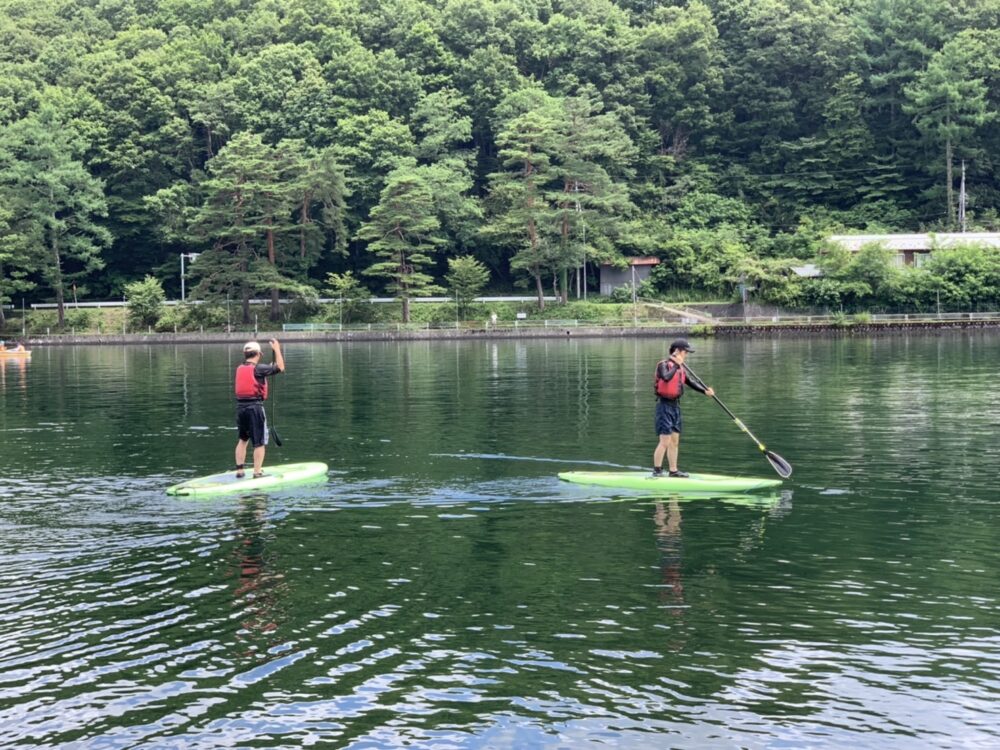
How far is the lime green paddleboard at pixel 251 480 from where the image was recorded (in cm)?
1570

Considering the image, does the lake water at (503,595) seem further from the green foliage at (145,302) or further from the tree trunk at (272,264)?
the green foliage at (145,302)

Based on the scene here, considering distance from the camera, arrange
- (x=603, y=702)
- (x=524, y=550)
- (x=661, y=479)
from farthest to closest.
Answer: (x=661, y=479)
(x=524, y=550)
(x=603, y=702)

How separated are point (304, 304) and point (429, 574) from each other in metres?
73.7

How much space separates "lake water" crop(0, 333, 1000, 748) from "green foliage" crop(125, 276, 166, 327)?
60652 mm

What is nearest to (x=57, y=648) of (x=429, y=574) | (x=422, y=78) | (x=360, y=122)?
(x=429, y=574)

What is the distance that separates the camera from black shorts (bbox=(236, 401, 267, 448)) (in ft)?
52.4

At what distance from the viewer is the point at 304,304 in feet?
272

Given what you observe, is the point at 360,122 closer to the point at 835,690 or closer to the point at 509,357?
the point at 509,357

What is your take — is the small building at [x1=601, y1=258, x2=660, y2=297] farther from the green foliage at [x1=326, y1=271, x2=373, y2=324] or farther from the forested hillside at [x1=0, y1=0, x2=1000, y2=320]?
the green foliage at [x1=326, y1=271, x2=373, y2=324]

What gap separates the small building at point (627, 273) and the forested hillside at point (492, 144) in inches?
57.4

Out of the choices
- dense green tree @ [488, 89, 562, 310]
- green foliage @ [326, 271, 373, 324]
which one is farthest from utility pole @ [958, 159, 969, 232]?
green foliage @ [326, 271, 373, 324]

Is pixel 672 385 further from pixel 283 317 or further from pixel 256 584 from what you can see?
pixel 283 317

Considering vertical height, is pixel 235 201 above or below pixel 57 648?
above

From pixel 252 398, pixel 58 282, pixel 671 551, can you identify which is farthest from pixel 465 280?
pixel 671 551
